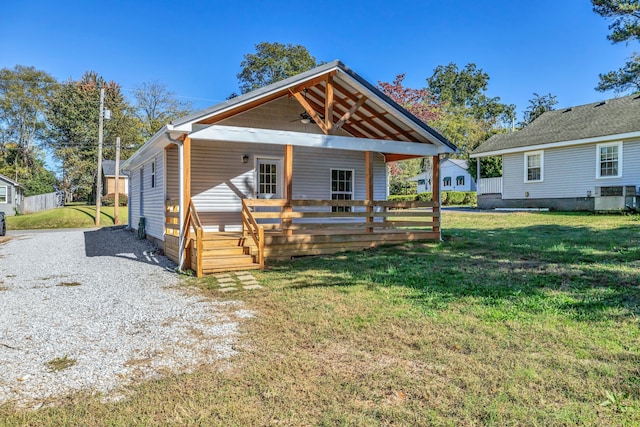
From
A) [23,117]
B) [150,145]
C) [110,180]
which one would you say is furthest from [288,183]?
[23,117]

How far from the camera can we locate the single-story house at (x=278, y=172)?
26.1 feet

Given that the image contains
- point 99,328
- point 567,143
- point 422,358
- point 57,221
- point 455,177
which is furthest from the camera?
point 455,177

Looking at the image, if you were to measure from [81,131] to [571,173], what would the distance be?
4281 cm

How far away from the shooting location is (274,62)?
1479 inches

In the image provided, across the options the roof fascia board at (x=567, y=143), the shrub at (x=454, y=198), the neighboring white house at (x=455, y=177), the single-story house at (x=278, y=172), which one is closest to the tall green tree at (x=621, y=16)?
the roof fascia board at (x=567, y=143)

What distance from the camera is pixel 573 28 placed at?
76.8ft

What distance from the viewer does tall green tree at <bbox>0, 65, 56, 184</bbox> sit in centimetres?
3988

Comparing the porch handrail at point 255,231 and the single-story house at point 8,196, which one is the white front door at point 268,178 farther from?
the single-story house at point 8,196

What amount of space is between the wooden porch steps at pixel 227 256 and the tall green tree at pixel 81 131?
Answer: 35.3m

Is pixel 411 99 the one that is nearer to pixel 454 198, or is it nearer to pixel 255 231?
pixel 454 198

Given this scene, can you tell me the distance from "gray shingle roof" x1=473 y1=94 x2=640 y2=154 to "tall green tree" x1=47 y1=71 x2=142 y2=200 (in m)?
34.0

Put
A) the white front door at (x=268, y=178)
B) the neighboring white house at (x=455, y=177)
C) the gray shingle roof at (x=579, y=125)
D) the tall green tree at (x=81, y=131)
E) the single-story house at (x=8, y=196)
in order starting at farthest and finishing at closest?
the neighboring white house at (x=455, y=177) → the tall green tree at (x=81, y=131) → the single-story house at (x=8, y=196) → the gray shingle roof at (x=579, y=125) → the white front door at (x=268, y=178)

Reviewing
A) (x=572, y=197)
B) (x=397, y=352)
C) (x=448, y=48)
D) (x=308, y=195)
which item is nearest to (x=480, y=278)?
(x=397, y=352)

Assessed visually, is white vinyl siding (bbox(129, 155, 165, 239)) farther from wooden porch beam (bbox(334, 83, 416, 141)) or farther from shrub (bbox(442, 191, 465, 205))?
shrub (bbox(442, 191, 465, 205))
